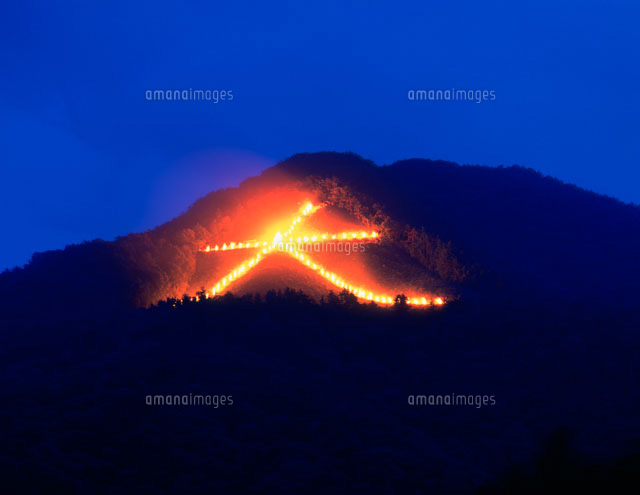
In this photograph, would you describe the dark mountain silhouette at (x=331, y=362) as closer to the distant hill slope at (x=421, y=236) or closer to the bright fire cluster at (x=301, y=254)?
the distant hill slope at (x=421, y=236)

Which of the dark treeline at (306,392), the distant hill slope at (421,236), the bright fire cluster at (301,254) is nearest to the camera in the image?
the dark treeline at (306,392)

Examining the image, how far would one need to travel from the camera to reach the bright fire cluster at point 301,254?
43.0 ft

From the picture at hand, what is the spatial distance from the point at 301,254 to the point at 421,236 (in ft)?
10.5

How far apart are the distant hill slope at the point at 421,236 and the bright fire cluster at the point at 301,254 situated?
638 mm

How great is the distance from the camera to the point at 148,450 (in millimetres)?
6930

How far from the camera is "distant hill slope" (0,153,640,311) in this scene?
45.3ft

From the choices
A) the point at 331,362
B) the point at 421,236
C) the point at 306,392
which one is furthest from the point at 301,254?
the point at 306,392

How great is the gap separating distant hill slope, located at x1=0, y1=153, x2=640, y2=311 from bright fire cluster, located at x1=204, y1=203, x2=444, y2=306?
0.64 m

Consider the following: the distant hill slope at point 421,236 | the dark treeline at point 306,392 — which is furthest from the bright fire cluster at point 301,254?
the dark treeline at point 306,392

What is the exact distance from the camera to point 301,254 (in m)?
14.8

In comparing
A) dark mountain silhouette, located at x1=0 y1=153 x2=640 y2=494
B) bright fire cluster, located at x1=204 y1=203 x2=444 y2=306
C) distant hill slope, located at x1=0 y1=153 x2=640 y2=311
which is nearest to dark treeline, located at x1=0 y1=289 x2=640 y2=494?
dark mountain silhouette, located at x1=0 y1=153 x2=640 y2=494
